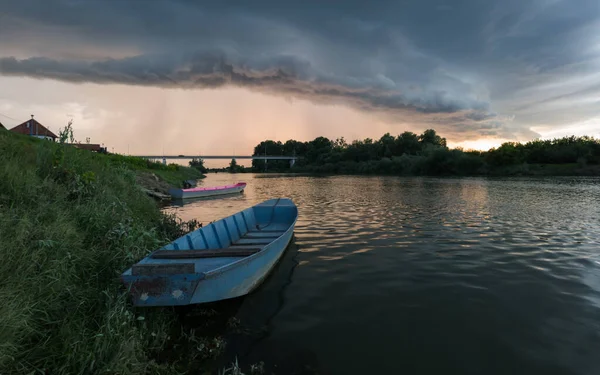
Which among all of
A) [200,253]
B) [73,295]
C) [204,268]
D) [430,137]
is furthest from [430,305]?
[430,137]

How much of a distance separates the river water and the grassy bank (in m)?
1.75

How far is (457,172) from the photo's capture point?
255 feet

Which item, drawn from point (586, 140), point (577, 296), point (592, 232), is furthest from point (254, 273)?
point (586, 140)

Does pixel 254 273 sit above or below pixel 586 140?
below

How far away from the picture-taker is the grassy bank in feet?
13.5

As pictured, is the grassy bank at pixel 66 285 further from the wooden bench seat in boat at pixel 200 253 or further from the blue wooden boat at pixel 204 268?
the wooden bench seat in boat at pixel 200 253

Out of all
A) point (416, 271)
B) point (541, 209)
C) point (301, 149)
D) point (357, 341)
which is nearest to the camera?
point (357, 341)

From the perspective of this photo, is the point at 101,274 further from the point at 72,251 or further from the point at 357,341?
the point at 357,341

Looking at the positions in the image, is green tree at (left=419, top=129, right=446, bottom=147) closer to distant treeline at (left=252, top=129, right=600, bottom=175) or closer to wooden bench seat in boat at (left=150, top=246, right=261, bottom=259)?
distant treeline at (left=252, top=129, right=600, bottom=175)

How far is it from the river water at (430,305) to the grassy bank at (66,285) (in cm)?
175

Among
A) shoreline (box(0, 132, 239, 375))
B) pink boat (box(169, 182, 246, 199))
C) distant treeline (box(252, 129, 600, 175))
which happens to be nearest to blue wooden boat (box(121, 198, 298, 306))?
shoreline (box(0, 132, 239, 375))

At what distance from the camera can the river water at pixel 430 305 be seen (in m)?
5.29

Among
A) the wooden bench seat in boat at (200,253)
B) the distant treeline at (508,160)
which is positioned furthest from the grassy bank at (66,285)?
the distant treeline at (508,160)

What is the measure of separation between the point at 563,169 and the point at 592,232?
67737mm
